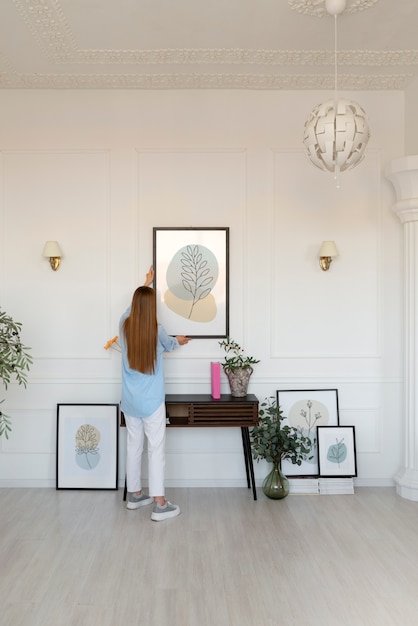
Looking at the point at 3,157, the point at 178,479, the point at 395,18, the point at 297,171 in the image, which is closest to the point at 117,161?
the point at 3,157

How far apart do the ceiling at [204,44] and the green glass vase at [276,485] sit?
309 cm

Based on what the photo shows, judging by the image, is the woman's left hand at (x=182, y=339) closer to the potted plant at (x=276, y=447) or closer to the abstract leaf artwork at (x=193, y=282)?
the abstract leaf artwork at (x=193, y=282)

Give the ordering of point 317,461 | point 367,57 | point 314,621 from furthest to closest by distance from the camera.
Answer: point 317,461
point 367,57
point 314,621

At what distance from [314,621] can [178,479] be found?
217cm

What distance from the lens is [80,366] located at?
4867mm

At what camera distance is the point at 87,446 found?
480cm

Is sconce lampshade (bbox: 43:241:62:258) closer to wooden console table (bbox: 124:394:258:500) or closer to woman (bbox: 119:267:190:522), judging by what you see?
woman (bbox: 119:267:190:522)

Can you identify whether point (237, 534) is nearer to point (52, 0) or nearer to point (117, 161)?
point (117, 161)

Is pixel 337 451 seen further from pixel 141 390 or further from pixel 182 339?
pixel 141 390

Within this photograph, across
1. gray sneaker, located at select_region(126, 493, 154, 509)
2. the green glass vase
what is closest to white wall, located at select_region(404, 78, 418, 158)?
the green glass vase

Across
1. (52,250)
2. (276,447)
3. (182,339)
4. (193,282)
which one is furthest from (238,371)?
(52,250)

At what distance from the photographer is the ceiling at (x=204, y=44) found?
11.7ft

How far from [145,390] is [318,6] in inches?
107

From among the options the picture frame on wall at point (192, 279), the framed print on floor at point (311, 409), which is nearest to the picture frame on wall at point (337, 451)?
the framed print on floor at point (311, 409)
